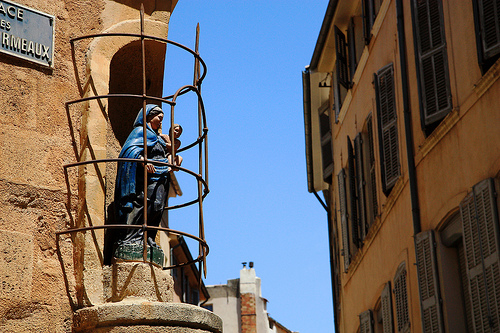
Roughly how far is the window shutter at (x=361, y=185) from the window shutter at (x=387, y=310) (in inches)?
72.4

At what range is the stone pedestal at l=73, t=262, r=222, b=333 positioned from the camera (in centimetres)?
638

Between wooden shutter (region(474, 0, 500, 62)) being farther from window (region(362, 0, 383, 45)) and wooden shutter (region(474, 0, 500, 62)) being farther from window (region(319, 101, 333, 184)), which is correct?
window (region(319, 101, 333, 184))

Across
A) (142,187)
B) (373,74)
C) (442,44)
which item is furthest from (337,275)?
(142,187)

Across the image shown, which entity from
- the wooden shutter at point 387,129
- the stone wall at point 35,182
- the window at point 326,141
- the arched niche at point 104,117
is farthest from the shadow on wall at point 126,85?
the window at point 326,141

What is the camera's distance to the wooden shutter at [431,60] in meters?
9.81

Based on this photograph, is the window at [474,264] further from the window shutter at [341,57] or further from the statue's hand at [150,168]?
the window shutter at [341,57]

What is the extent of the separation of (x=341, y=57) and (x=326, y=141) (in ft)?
8.93

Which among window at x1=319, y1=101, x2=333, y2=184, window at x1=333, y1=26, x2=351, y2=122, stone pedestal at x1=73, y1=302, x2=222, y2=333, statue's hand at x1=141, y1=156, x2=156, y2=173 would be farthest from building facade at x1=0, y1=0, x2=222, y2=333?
window at x1=319, y1=101, x2=333, y2=184

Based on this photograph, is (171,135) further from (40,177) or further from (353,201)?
(353,201)

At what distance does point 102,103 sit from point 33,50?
74 cm

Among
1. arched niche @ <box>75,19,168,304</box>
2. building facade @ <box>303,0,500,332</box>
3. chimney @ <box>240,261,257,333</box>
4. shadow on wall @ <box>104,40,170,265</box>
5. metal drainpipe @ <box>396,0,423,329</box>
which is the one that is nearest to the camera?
arched niche @ <box>75,19,168,304</box>

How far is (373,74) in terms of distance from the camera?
13008 millimetres

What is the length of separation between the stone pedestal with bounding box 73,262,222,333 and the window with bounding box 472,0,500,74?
3.80 metres

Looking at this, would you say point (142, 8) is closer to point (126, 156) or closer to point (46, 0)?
point (46, 0)
